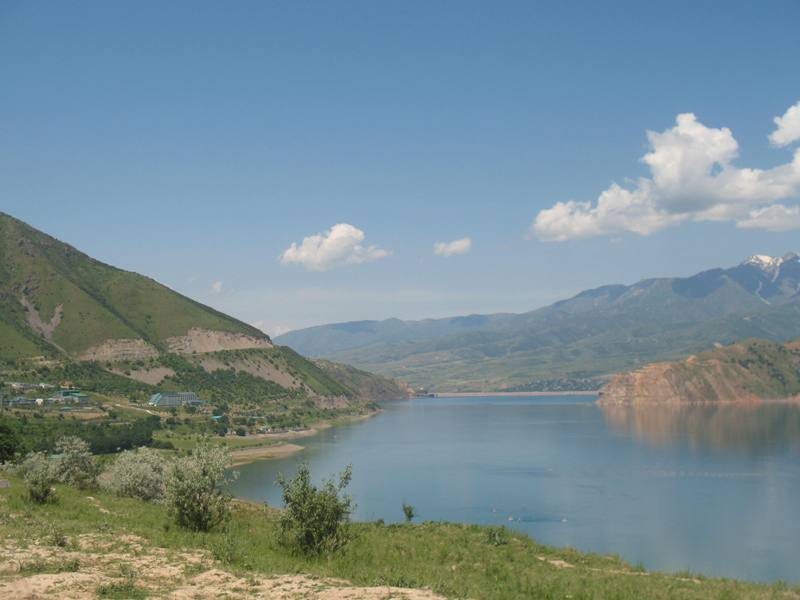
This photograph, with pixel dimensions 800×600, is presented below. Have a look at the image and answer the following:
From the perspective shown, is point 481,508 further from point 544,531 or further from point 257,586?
point 257,586

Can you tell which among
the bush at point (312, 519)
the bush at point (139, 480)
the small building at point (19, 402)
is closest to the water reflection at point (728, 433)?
the bush at point (139, 480)

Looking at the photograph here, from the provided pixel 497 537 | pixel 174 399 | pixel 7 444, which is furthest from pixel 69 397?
pixel 497 537

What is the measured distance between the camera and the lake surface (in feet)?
214

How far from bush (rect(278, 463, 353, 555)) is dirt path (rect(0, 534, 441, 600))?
4.25 meters

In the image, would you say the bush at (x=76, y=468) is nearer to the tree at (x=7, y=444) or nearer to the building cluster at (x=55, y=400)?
the tree at (x=7, y=444)

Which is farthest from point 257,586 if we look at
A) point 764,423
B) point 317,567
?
point 764,423

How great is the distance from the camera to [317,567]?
21.0 meters

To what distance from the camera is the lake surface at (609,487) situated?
2571 inches

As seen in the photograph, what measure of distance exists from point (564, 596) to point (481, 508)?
68.3 m

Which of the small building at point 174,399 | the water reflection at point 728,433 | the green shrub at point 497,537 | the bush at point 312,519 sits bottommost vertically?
the water reflection at point 728,433

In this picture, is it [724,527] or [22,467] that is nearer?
[22,467]

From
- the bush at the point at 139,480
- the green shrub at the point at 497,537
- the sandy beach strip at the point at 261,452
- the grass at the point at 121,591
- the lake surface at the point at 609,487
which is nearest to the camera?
the grass at the point at 121,591

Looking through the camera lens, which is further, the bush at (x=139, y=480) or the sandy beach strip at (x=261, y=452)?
the sandy beach strip at (x=261, y=452)

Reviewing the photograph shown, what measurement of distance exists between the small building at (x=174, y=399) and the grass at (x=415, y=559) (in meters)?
142
